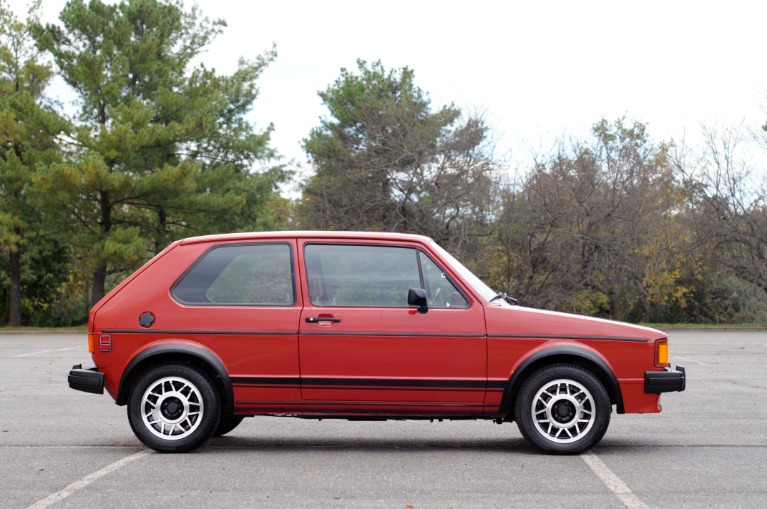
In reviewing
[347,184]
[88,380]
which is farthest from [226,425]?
[347,184]

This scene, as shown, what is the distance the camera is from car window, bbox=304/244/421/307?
7.38 meters

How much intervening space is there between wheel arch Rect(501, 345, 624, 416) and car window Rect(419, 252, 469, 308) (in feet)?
2.19

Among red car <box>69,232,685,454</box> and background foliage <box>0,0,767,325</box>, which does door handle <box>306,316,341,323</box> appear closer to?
red car <box>69,232,685,454</box>

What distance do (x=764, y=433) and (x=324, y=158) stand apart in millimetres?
33314

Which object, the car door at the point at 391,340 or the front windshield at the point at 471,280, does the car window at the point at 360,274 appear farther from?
the front windshield at the point at 471,280

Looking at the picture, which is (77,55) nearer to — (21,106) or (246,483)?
(21,106)

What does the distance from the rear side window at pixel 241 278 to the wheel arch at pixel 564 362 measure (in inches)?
72.3

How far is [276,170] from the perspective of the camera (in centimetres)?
4391

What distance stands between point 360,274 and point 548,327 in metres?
1.51

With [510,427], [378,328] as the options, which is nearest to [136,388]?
[378,328]

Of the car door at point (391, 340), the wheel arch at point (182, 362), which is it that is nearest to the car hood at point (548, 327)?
the car door at point (391, 340)

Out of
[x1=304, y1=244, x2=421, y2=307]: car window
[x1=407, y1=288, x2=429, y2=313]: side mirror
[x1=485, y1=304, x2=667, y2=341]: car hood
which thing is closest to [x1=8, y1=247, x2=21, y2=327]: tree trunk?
[x1=304, y1=244, x2=421, y2=307]: car window

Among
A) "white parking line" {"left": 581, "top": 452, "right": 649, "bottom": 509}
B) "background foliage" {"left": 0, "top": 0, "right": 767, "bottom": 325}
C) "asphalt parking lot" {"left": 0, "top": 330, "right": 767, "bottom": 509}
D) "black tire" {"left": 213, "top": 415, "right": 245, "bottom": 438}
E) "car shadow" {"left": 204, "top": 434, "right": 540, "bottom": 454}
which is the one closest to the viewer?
"white parking line" {"left": 581, "top": 452, "right": 649, "bottom": 509}

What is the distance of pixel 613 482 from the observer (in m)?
6.17
